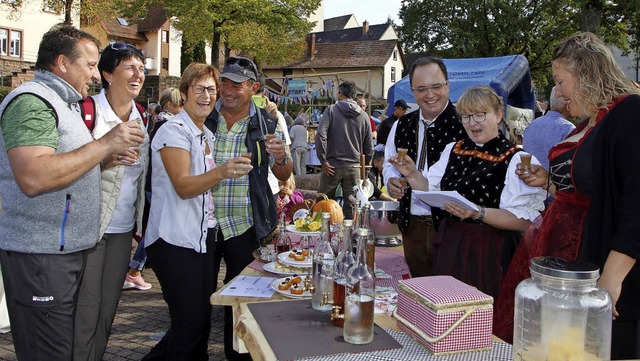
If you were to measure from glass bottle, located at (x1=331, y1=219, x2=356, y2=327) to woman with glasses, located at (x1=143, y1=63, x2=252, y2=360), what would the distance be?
103cm

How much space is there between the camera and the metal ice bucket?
314 centimetres

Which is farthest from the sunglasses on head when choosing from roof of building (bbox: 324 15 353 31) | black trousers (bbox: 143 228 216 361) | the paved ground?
roof of building (bbox: 324 15 353 31)

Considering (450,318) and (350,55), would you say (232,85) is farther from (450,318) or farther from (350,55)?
(350,55)

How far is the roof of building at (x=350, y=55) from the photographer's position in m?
43.5

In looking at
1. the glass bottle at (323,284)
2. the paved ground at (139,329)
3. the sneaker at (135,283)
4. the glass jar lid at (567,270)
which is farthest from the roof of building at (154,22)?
the glass jar lid at (567,270)

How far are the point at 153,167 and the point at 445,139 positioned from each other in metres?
1.74

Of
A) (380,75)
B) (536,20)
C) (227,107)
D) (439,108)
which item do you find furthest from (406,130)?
(380,75)

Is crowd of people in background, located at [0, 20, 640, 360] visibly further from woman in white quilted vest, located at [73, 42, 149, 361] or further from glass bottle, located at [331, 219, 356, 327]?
glass bottle, located at [331, 219, 356, 327]

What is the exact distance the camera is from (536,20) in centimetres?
2798

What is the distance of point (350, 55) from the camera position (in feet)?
146

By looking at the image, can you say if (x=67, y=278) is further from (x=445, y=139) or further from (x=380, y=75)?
(x=380, y=75)

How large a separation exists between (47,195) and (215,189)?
1.11 m

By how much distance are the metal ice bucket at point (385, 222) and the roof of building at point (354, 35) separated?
162 ft

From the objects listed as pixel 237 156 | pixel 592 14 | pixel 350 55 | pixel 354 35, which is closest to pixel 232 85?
pixel 237 156
